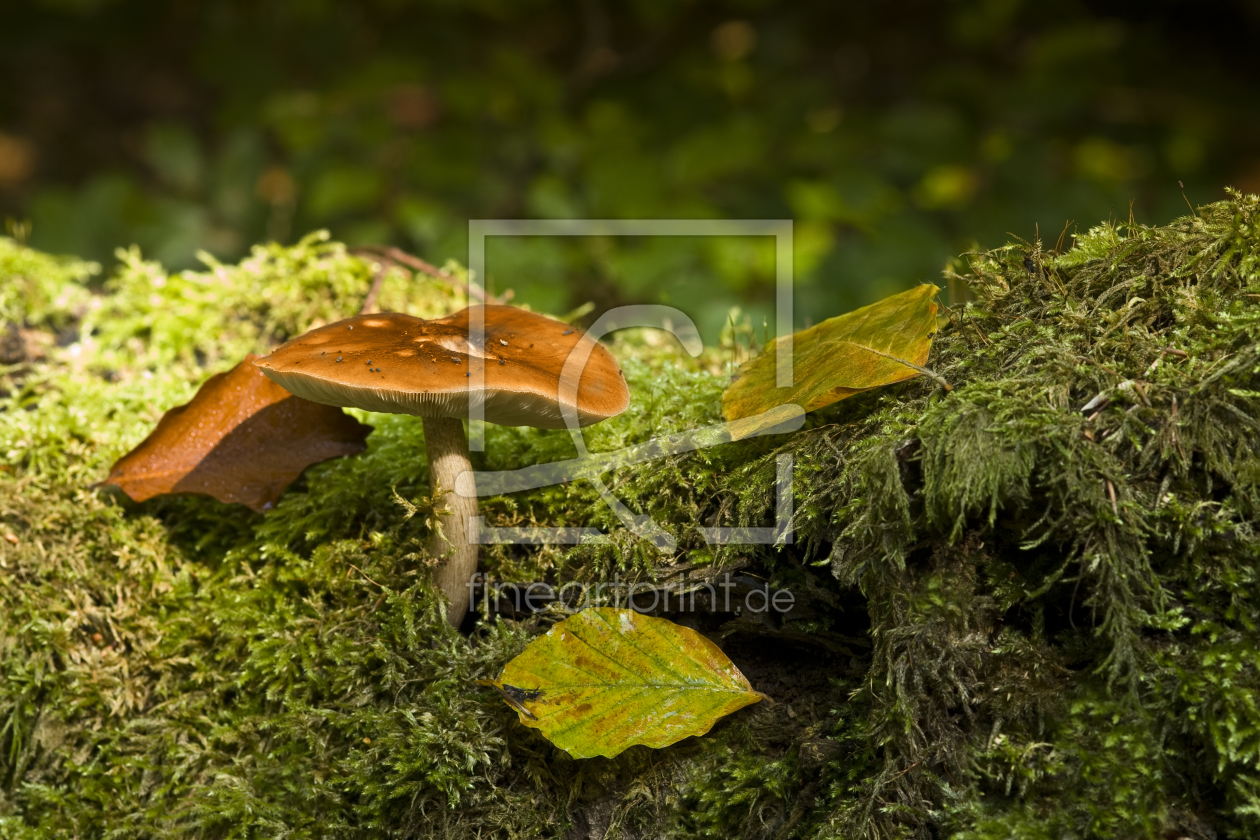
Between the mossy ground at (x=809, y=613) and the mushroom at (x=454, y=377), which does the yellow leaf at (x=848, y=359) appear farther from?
the mushroom at (x=454, y=377)

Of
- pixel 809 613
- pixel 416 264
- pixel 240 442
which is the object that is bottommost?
pixel 809 613

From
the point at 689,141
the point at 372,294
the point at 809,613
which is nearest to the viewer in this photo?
the point at 809,613

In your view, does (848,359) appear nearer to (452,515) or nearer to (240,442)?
(452,515)

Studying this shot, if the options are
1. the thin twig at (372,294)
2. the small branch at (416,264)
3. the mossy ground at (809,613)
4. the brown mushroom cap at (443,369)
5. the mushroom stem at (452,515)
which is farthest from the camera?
the small branch at (416,264)

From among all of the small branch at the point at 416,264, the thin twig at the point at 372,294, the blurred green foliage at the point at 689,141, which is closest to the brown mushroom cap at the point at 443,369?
the thin twig at the point at 372,294

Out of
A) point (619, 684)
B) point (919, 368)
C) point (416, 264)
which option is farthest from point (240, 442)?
point (919, 368)

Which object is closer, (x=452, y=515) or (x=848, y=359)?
(x=848, y=359)

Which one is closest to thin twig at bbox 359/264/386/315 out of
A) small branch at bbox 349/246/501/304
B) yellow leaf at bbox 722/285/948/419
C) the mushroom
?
small branch at bbox 349/246/501/304
